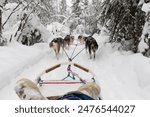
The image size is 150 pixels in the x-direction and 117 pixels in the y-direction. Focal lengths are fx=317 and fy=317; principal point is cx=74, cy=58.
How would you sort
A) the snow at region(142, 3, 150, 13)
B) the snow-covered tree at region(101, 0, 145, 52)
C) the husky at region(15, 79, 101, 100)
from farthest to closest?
the snow-covered tree at region(101, 0, 145, 52) < the snow at region(142, 3, 150, 13) < the husky at region(15, 79, 101, 100)

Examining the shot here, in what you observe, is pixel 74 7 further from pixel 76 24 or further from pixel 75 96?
pixel 75 96

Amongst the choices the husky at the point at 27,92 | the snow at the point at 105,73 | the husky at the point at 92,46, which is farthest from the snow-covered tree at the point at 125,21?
the husky at the point at 27,92

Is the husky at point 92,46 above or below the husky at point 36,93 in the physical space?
below

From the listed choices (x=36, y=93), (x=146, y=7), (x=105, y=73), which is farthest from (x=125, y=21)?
(x=36, y=93)

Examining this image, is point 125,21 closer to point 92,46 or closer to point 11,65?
point 92,46

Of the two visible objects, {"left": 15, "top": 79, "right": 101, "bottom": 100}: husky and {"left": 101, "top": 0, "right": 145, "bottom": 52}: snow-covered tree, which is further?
{"left": 101, "top": 0, "right": 145, "bottom": 52}: snow-covered tree

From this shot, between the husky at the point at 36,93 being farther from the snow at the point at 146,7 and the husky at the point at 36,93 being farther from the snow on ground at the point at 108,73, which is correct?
the snow at the point at 146,7

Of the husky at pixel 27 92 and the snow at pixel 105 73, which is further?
the snow at pixel 105 73

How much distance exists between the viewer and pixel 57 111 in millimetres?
3578

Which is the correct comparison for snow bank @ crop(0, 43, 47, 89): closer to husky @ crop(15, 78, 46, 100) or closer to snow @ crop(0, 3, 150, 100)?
snow @ crop(0, 3, 150, 100)

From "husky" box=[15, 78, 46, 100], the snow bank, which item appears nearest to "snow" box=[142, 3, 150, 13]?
the snow bank

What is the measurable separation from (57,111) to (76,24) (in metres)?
48.1

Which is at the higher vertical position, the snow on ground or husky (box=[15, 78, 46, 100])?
husky (box=[15, 78, 46, 100])

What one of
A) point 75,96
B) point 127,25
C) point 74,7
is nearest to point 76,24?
point 74,7
